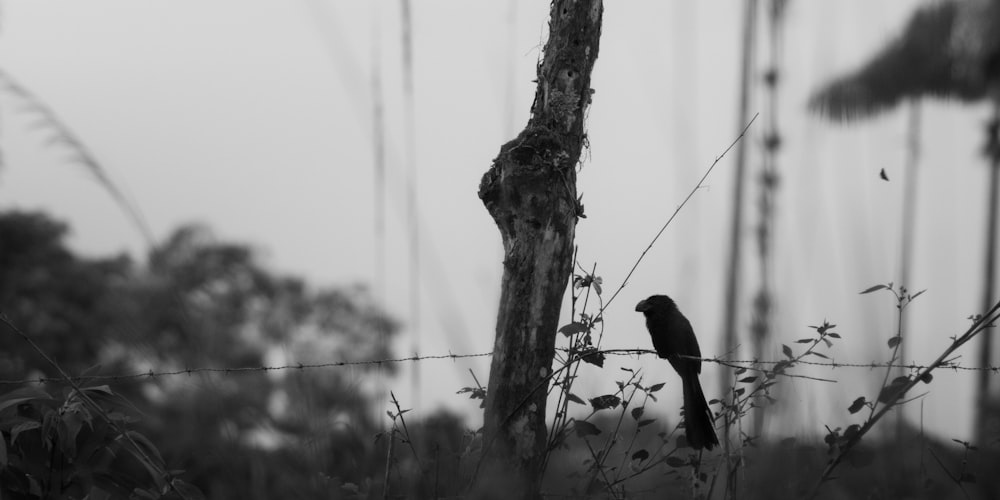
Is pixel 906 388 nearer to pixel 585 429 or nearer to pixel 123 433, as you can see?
pixel 585 429

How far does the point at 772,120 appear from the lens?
4.89 meters

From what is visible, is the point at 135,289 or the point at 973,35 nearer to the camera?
the point at 973,35

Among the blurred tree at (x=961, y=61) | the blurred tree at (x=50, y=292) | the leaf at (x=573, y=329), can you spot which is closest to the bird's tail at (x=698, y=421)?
the leaf at (x=573, y=329)

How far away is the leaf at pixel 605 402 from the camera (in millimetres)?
2770

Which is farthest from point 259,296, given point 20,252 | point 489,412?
point 489,412

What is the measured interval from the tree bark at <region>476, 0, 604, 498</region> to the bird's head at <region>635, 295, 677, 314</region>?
648mm

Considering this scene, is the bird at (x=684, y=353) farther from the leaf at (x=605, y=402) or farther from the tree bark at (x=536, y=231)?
the tree bark at (x=536, y=231)

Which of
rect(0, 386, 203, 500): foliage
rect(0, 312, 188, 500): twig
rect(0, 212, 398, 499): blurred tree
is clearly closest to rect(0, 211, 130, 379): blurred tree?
rect(0, 212, 398, 499): blurred tree

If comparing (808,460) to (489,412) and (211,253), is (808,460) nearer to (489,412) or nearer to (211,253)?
(489,412)

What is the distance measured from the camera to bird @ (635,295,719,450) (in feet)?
9.52

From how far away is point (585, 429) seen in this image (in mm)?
2672

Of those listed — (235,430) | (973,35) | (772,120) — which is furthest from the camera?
(973,35)

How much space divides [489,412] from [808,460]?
3.42 ft

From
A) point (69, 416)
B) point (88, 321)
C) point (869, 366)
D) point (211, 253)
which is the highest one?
point (211, 253)
